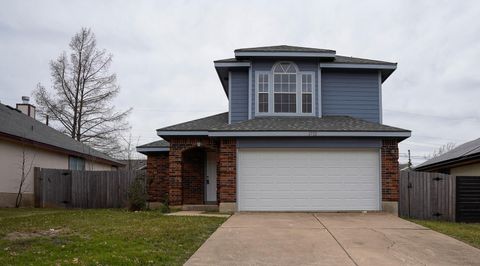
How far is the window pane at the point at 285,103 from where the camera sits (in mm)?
18406

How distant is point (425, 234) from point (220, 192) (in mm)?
6822

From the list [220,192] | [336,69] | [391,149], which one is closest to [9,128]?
[220,192]

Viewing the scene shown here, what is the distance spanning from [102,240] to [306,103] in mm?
10748

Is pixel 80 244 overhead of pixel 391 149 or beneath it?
beneath

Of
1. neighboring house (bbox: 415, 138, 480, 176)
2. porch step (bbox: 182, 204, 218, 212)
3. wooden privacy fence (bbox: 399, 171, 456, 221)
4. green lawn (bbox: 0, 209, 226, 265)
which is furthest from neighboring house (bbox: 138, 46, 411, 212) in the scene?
neighboring house (bbox: 415, 138, 480, 176)

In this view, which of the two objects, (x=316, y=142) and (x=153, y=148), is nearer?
(x=316, y=142)

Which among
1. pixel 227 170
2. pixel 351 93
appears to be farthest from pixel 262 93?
pixel 227 170

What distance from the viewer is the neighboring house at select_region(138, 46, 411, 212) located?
1617 cm

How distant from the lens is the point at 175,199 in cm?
1786

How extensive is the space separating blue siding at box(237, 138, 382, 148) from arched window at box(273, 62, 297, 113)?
238 centimetres

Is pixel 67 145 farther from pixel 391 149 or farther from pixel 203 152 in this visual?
pixel 391 149

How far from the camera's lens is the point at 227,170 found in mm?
16234

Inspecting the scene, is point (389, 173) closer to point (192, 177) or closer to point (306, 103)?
point (306, 103)

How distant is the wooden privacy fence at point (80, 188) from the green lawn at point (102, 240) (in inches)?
245
